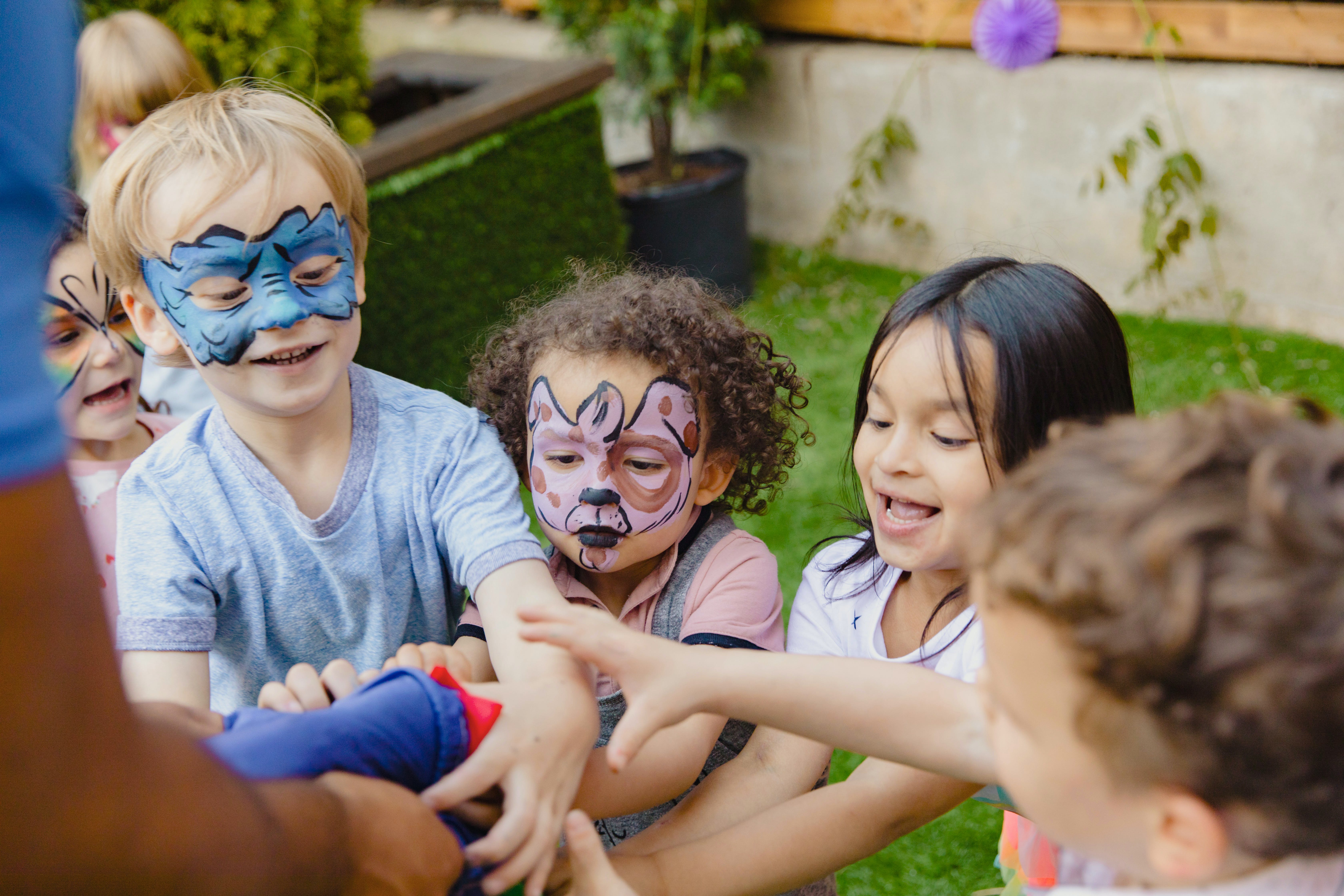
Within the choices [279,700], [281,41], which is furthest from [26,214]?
[281,41]

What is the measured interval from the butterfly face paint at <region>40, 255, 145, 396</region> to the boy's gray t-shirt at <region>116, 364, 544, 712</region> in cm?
39

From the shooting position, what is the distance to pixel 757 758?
1.58 m

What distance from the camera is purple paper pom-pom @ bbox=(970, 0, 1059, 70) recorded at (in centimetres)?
355

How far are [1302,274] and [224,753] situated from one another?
400 cm

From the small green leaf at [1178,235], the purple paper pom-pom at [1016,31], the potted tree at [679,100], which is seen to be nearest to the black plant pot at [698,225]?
the potted tree at [679,100]

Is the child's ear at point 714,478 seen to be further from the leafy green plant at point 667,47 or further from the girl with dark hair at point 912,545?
A: the leafy green plant at point 667,47

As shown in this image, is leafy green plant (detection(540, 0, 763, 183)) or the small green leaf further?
leafy green plant (detection(540, 0, 763, 183))

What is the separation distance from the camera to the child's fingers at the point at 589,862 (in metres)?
1.25

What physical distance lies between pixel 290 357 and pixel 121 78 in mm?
1904

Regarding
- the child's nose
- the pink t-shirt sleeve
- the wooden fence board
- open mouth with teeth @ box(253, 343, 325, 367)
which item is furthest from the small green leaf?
open mouth with teeth @ box(253, 343, 325, 367)

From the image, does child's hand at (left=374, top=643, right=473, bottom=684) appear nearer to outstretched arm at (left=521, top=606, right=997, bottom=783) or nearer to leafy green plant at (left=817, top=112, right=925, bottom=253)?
outstretched arm at (left=521, top=606, right=997, bottom=783)

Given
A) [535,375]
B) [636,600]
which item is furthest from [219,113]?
[636,600]

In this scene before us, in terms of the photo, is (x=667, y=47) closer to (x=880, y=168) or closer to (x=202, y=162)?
(x=880, y=168)

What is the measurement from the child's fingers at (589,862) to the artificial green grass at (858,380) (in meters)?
1.22
